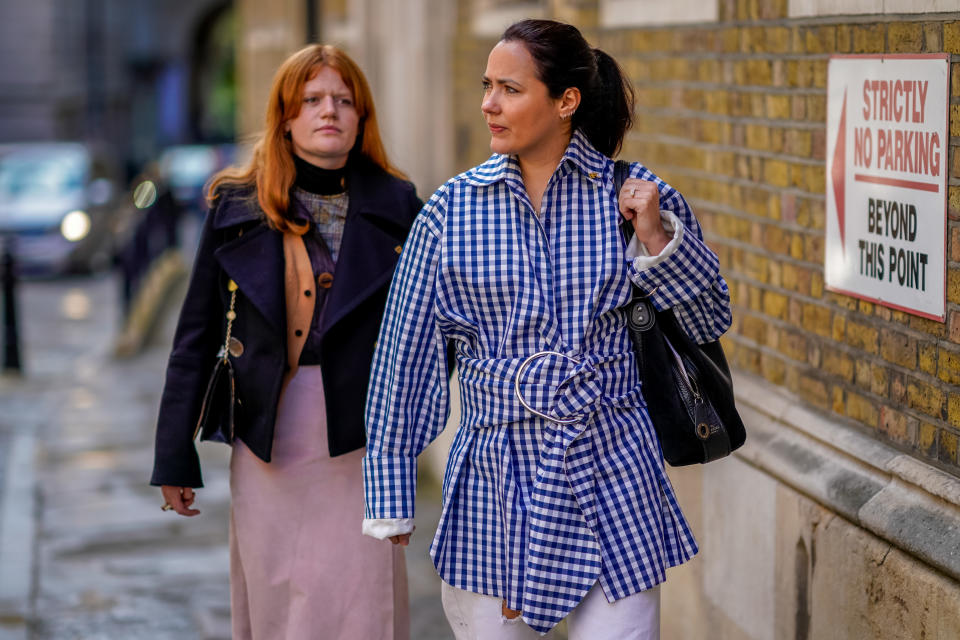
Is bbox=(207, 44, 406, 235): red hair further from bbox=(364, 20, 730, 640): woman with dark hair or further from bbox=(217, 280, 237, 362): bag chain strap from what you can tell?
bbox=(364, 20, 730, 640): woman with dark hair

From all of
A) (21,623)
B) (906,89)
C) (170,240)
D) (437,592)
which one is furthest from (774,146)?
(170,240)

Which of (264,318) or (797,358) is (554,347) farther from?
(797,358)

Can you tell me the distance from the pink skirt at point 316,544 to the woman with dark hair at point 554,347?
833 mm

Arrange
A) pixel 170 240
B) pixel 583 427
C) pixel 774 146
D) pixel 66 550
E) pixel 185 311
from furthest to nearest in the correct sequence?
1. pixel 170 240
2. pixel 66 550
3. pixel 774 146
4. pixel 185 311
5. pixel 583 427

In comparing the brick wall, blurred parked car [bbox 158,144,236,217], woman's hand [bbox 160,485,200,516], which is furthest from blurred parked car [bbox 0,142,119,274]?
woman's hand [bbox 160,485,200,516]

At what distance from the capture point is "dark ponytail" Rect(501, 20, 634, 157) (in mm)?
3080

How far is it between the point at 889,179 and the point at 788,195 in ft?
2.48

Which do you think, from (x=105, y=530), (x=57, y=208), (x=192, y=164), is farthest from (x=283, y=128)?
(x=192, y=164)

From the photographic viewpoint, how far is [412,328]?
3.26 meters

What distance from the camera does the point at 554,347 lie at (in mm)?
3051

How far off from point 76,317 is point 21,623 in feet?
38.5

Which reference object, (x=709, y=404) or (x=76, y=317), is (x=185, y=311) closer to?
(x=709, y=404)

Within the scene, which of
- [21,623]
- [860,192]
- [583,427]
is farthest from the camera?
[21,623]

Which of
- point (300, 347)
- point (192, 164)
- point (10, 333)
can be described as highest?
A: point (300, 347)
